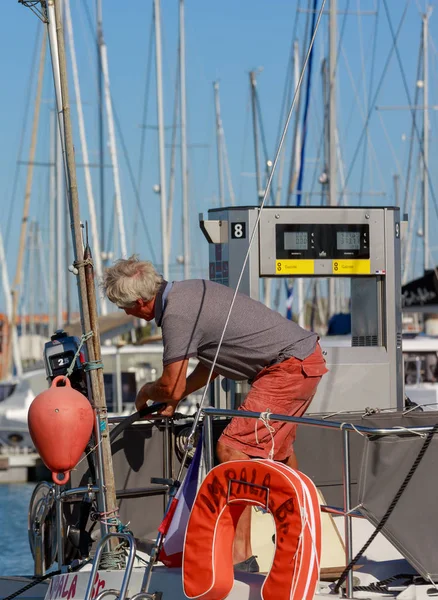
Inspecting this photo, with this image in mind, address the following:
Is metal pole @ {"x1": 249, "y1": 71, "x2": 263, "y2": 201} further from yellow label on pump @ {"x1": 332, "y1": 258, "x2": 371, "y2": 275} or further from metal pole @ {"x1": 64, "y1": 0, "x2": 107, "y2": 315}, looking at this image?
yellow label on pump @ {"x1": 332, "y1": 258, "x2": 371, "y2": 275}

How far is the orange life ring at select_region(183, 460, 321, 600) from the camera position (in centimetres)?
442

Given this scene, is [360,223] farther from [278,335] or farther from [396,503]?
[396,503]

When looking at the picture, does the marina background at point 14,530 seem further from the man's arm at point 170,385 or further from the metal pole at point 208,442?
the metal pole at point 208,442

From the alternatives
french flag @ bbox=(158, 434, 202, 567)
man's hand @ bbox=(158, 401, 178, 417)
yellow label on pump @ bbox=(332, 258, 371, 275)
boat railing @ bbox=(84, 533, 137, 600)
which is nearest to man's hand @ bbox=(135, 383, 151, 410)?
man's hand @ bbox=(158, 401, 178, 417)

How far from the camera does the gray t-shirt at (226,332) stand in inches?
210

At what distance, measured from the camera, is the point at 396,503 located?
458 centimetres

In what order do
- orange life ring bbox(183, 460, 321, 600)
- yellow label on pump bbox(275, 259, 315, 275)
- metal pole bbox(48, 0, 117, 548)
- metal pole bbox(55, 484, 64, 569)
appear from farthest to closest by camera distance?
yellow label on pump bbox(275, 259, 315, 275) < metal pole bbox(55, 484, 64, 569) < metal pole bbox(48, 0, 117, 548) < orange life ring bbox(183, 460, 321, 600)

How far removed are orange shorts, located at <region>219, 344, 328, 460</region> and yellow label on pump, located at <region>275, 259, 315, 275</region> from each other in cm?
188

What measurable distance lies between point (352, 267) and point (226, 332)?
2288 mm

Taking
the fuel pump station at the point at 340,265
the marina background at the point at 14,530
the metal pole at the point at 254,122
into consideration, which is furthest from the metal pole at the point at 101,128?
the fuel pump station at the point at 340,265

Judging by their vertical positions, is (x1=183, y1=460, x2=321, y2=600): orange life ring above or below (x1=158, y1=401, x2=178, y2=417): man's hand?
below

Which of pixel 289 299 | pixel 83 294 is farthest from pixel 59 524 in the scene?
pixel 289 299

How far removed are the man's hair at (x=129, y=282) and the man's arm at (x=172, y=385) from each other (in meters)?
0.38

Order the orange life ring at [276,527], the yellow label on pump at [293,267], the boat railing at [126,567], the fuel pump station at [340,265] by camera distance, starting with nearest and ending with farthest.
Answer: the orange life ring at [276,527] < the boat railing at [126,567] < the fuel pump station at [340,265] < the yellow label on pump at [293,267]
